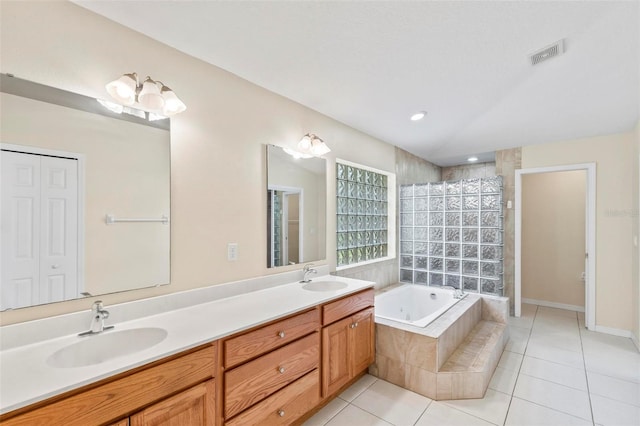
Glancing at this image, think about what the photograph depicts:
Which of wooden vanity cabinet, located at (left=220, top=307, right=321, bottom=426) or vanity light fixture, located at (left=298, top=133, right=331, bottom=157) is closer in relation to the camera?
wooden vanity cabinet, located at (left=220, top=307, right=321, bottom=426)

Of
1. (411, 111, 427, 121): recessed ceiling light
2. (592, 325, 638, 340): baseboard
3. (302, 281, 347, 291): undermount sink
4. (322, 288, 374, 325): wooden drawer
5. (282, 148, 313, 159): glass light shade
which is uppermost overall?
(411, 111, 427, 121): recessed ceiling light

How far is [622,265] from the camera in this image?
325 centimetres

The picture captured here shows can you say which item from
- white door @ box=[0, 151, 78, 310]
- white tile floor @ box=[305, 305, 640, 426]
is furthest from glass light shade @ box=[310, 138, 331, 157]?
white tile floor @ box=[305, 305, 640, 426]

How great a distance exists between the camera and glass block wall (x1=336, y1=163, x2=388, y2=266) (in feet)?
10.1

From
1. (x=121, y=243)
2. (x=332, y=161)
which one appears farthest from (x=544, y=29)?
(x=121, y=243)

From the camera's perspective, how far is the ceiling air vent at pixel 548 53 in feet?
6.96

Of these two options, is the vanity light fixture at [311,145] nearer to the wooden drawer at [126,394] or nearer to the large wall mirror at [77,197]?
the large wall mirror at [77,197]

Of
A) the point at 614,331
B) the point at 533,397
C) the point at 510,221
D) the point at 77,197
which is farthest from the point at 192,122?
the point at 614,331

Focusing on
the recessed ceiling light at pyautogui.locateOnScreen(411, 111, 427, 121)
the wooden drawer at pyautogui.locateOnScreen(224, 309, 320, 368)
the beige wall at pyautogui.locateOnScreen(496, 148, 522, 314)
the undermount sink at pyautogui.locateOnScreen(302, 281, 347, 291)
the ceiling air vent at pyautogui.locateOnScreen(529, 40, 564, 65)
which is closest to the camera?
the wooden drawer at pyautogui.locateOnScreen(224, 309, 320, 368)

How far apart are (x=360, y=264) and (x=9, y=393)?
2769mm

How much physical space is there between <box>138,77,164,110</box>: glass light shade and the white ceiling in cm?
32

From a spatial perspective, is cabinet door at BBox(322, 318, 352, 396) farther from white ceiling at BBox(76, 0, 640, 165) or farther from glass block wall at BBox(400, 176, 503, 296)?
glass block wall at BBox(400, 176, 503, 296)

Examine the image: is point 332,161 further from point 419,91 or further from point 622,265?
point 622,265

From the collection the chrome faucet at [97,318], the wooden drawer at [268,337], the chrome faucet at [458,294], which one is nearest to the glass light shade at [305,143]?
the wooden drawer at [268,337]
